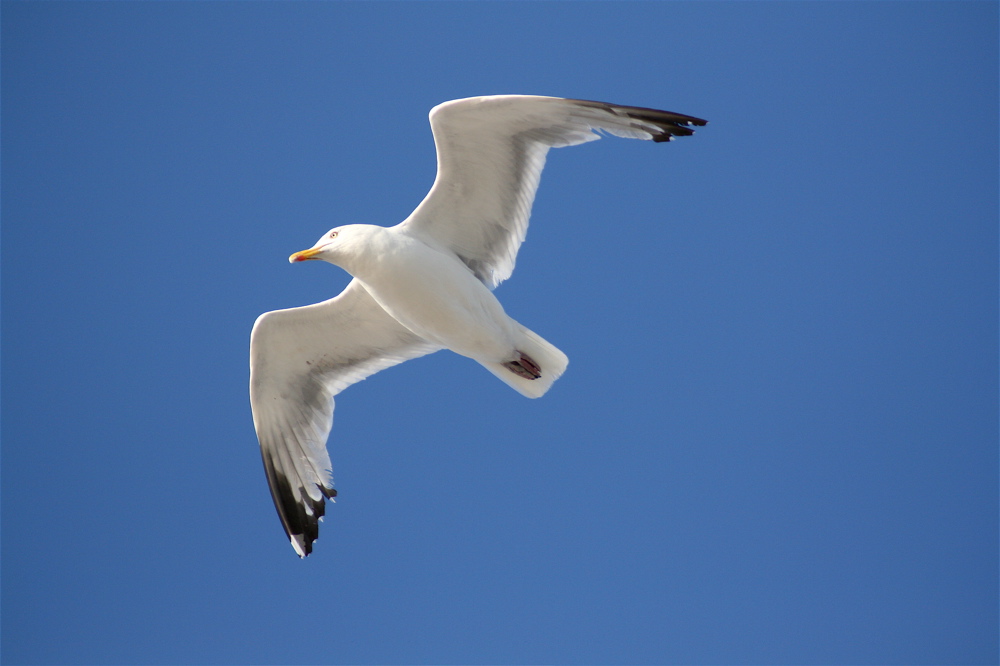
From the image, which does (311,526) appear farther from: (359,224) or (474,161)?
(474,161)

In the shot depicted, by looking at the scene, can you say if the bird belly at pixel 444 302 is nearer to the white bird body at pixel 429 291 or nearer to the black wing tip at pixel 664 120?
the white bird body at pixel 429 291

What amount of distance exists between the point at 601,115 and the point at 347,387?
8.74ft

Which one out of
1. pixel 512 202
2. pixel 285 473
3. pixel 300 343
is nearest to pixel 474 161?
pixel 512 202

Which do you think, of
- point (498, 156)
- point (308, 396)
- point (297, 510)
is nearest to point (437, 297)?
point (498, 156)

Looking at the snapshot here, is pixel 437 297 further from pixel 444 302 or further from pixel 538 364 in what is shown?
pixel 538 364

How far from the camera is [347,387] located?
7.45m

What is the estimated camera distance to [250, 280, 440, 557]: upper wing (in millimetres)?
7238

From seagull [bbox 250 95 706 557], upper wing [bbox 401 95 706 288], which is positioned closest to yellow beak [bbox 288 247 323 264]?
seagull [bbox 250 95 706 557]

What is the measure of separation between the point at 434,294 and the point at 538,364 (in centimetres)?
87

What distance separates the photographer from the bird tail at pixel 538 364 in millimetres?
6617

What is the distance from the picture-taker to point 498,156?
21.3 feet

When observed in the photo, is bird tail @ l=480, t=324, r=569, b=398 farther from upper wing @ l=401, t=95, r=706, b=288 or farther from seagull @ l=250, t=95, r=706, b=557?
upper wing @ l=401, t=95, r=706, b=288

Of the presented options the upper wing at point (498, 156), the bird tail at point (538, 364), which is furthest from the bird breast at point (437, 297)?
the upper wing at point (498, 156)

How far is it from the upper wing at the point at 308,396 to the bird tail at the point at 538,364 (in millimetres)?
751
